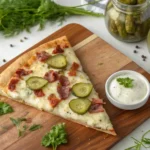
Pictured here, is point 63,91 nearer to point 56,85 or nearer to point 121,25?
point 56,85

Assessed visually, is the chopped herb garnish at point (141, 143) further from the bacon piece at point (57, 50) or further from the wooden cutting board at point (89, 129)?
the bacon piece at point (57, 50)

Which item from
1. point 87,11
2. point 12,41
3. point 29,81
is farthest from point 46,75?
point 87,11

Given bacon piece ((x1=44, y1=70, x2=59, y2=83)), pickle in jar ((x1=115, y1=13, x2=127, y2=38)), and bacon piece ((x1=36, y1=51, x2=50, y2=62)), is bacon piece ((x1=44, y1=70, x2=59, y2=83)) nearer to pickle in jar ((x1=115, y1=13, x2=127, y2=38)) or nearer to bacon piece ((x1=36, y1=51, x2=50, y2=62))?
bacon piece ((x1=36, y1=51, x2=50, y2=62))

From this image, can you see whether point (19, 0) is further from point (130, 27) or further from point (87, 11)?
point (130, 27)

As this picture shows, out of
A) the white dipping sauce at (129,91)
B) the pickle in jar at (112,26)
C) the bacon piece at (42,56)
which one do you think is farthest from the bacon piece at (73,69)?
the pickle in jar at (112,26)

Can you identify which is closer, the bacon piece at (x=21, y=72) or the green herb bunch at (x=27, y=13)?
the bacon piece at (x=21, y=72)

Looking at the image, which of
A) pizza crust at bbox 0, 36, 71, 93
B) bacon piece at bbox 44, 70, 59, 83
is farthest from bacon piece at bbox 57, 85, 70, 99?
pizza crust at bbox 0, 36, 71, 93

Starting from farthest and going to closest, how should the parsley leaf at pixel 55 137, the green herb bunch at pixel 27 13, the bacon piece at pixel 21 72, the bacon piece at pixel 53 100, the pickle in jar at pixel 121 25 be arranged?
the green herb bunch at pixel 27 13 → the pickle in jar at pixel 121 25 → the bacon piece at pixel 21 72 → the bacon piece at pixel 53 100 → the parsley leaf at pixel 55 137

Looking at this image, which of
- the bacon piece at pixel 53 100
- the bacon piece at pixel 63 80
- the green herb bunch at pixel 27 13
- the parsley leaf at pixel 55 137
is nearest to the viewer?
the parsley leaf at pixel 55 137
